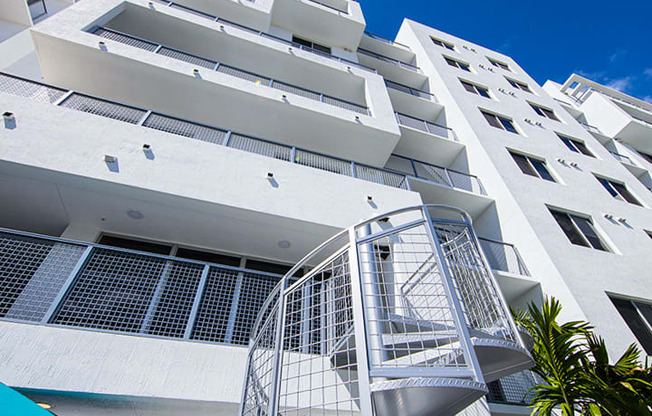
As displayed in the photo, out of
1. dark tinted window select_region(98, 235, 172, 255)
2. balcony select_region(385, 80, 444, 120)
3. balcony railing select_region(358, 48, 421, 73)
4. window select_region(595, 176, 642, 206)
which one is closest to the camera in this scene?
dark tinted window select_region(98, 235, 172, 255)

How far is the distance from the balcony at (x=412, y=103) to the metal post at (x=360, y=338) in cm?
1284

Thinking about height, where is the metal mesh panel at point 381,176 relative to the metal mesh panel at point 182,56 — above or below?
below

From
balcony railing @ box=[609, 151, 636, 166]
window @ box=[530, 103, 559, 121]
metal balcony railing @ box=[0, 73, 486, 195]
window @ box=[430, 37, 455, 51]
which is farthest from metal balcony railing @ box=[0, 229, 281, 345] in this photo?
window @ box=[430, 37, 455, 51]

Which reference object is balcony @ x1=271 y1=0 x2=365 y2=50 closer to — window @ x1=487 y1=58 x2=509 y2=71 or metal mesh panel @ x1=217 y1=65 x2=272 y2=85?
metal mesh panel @ x1=217 y1=65 x2=272 y2=85

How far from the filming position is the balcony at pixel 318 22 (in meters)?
14.7

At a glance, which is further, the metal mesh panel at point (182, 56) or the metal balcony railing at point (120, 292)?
the metal mesh panel at point (182, 56)

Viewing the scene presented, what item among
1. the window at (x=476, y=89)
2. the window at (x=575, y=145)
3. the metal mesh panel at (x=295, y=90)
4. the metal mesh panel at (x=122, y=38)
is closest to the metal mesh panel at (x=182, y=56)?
the metal mesh panel at (x=122, y=38)

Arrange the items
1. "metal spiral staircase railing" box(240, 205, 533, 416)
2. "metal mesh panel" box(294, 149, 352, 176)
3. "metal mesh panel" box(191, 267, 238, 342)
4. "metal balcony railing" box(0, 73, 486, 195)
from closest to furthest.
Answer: "metal spiral staircase railing" box(240, 205, 533, 416) < "metal mesh panel" box(191, 267, 238, 342) < "metal balcony railing" box(0, 73, 486, 195) < "metal mesh panel" box(294, 149, 352, 176)

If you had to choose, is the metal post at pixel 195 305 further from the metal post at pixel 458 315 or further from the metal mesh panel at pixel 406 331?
the metal post at pixel 458 315

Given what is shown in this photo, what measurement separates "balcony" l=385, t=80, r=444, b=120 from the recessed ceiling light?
11595 millimetres

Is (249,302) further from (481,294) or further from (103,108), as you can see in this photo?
(103,108)

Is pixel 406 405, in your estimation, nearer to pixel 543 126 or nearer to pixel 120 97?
pixel 120 97

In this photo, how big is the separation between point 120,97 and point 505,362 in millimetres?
10257

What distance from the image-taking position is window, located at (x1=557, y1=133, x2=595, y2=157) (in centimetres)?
1364
